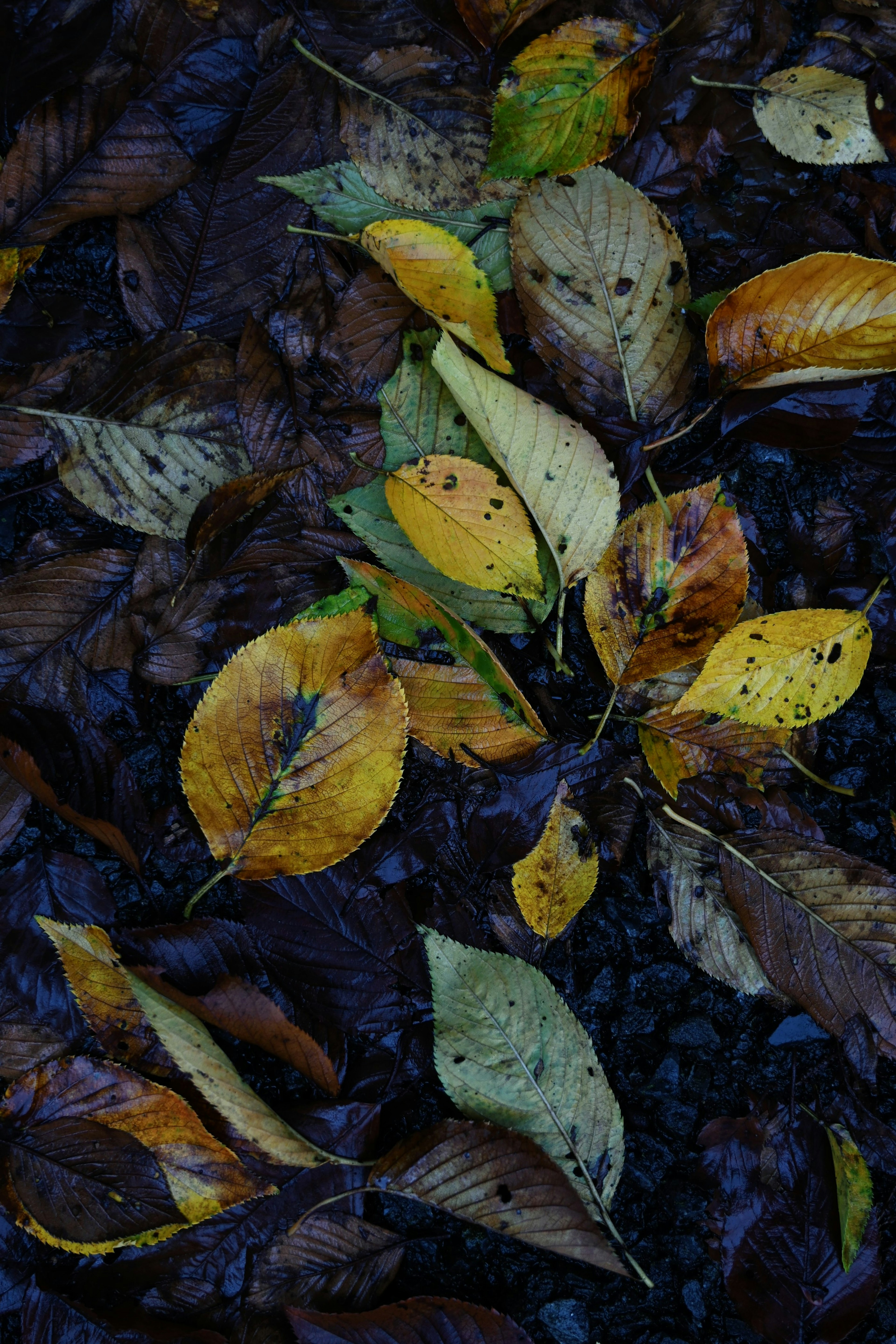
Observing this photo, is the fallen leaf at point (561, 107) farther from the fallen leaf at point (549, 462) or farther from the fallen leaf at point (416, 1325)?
the fallen leaf at point (416, 1325)

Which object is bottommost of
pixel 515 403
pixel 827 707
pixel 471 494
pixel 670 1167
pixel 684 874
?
pixel 670 1167

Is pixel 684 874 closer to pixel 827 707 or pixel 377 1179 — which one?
pixel 827 707

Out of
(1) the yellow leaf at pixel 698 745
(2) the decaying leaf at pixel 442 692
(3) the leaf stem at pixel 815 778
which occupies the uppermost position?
(2) the decaying leaf at pixel 442 692

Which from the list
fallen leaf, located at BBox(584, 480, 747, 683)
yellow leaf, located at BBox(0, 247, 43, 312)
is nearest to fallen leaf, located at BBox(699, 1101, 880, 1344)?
fallen leaf, located at BBox(584, 480, 747, 683)

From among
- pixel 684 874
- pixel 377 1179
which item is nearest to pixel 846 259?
pixel 684 874

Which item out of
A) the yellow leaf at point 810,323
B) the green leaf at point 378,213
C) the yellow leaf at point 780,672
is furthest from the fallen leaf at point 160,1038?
the yellow leaf at point 810,323

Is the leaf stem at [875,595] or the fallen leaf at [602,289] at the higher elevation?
the fallen leaf at [602,289]
